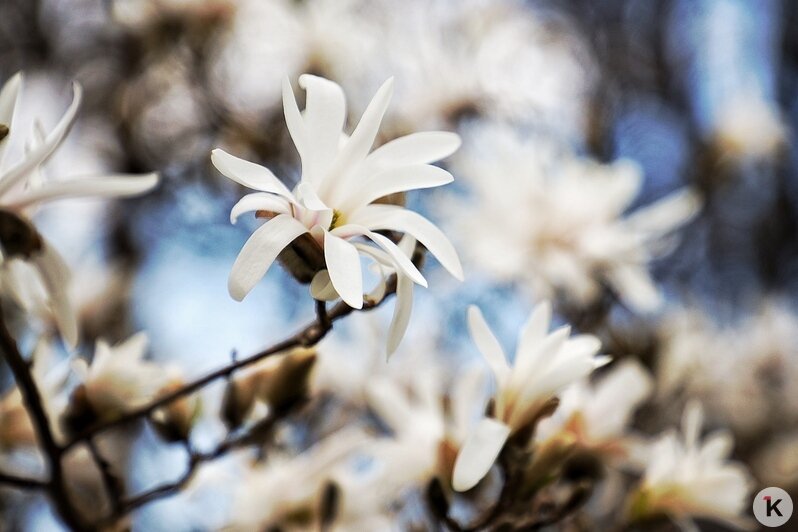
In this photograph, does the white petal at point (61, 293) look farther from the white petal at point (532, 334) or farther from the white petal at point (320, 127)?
the white petal at point (532, 334)

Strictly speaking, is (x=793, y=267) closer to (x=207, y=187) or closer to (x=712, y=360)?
(x=712, y=360)

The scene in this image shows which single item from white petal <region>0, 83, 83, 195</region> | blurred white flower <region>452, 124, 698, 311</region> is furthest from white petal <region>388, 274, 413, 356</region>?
blurred white flower <region>452, 124, 698, 311</region>

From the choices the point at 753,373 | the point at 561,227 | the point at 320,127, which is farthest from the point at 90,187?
the point at 753,373

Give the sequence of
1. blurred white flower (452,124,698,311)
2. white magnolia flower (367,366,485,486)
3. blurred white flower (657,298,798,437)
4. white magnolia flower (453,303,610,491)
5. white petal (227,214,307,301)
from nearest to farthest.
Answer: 1. white petal (227,214,307,301)
2. white magnolia flower (453,303,610,491)
3. white magnolia flower (367,366,485,486)
4. blurred white flower (452,124,698,311)
5. blurred white flower (657,298,798,437)

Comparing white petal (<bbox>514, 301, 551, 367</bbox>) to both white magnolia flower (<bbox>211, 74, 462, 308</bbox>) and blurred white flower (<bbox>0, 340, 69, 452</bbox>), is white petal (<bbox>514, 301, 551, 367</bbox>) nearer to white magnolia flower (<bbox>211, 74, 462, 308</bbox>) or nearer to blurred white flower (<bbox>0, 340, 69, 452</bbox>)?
white magnolia flower (<bbox>211, 74, 462, 308</bbox>)

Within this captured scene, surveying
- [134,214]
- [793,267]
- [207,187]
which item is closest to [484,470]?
[207,187]

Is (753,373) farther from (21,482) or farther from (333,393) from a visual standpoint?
(21,482)
